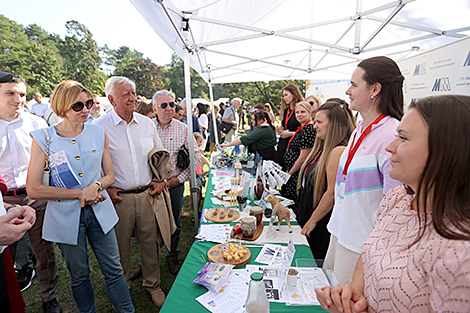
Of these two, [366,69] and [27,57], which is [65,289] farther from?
[27,57]

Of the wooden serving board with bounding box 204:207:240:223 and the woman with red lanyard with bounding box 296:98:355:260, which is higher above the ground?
the woman with red lanyard with bounding box 296:98:355:260

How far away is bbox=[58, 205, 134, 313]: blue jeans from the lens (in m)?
1.67

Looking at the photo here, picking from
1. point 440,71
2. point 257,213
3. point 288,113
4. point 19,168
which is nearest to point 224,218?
point 257,213

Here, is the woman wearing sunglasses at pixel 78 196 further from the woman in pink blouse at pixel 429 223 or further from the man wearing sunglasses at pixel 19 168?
the woman in pink blouse at pixel 429 223

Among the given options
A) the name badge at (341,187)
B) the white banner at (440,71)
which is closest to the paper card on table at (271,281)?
the name badge at (341,187)

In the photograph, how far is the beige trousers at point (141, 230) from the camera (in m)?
2.05

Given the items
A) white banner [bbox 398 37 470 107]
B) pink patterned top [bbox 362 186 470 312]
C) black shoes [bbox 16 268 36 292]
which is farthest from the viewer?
white banner [bbox 398 37 470 107]

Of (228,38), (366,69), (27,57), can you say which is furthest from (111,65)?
(366,69)

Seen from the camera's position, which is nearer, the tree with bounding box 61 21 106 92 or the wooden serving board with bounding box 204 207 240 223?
the wooden serving board with bounding box 204 207 240 223

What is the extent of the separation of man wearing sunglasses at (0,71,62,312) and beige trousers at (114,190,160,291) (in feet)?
2.37

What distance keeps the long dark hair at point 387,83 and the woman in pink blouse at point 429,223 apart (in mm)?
657

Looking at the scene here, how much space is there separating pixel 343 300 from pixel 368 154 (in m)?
0.81

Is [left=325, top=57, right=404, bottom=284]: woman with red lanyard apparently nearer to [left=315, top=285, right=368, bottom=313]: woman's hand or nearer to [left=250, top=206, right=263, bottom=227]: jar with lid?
[left=315, top=285, right=368, bottom=313]: woman's hand

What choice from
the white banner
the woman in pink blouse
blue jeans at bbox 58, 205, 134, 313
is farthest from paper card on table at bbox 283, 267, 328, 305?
the white banner
